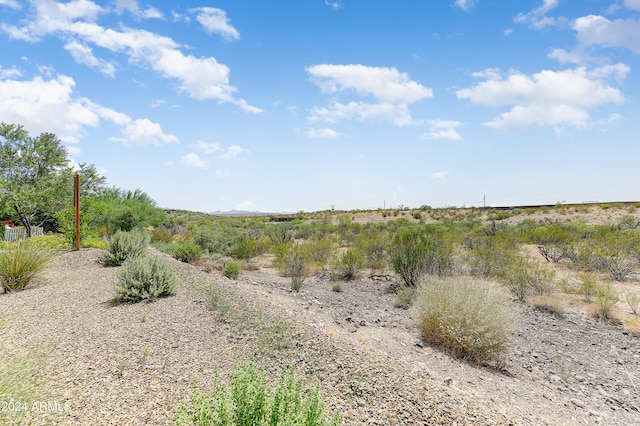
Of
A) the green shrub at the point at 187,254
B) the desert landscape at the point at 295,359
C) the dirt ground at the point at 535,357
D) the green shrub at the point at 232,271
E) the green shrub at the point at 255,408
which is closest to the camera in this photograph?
the green shrub at the point at 255,408

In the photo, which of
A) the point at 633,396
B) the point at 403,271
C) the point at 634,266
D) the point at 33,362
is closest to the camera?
the point at 33,362

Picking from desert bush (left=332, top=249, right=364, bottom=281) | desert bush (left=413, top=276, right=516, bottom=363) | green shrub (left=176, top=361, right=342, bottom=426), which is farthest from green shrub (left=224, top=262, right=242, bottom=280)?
green shrub (left=176, top=361, right=342, bottom=426)

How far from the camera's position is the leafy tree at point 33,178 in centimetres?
1922

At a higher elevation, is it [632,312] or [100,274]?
A: [100,274]

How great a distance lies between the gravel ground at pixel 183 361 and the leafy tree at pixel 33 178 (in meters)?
14.4

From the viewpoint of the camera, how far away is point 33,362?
14.9 feet

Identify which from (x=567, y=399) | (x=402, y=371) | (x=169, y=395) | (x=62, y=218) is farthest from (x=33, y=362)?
(x=62, y=218)

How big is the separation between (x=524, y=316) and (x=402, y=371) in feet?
21.1

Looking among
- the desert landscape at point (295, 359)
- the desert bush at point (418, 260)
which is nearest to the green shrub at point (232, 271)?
the desert landscape at point (295, 359)

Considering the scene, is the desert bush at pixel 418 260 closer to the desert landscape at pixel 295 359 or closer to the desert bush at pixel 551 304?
the desert bush at pixel 551 304

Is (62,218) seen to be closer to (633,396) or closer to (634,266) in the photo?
(633,396)

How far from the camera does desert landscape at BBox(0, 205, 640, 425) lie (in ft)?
13.0

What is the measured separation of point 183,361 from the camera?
4809 millimetres

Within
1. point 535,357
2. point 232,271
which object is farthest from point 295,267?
point 535,357
